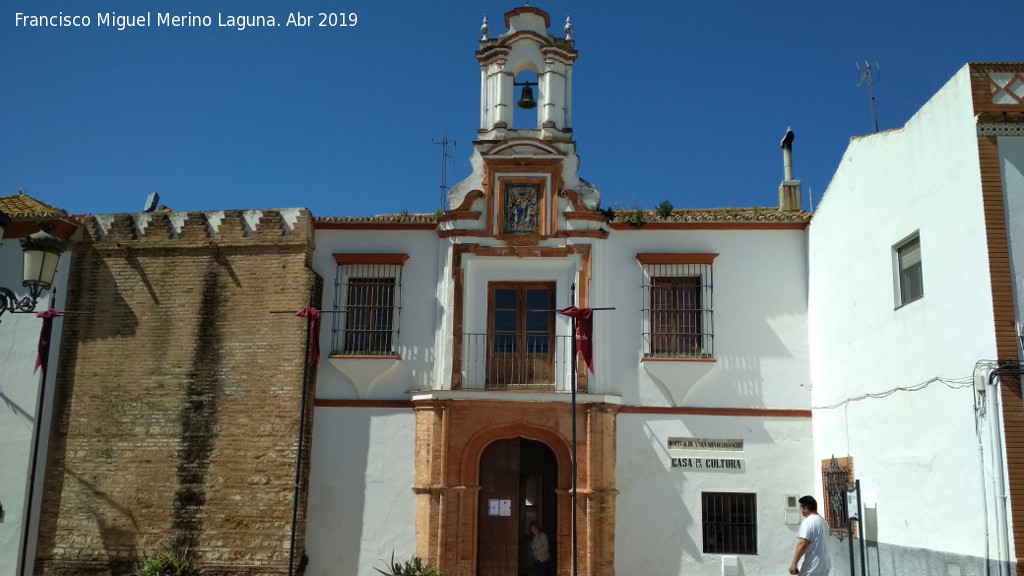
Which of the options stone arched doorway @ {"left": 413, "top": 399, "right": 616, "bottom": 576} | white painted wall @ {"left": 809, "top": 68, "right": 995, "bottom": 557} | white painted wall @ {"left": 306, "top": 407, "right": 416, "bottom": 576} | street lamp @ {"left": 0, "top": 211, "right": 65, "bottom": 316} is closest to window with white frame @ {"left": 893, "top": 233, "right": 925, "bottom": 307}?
white painted wall @ {"left": 809, "top": 68, "right": 995, "bottom": 557}

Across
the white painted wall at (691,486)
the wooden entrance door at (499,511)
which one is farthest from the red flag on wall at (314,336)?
the white painted wall at (691,486)

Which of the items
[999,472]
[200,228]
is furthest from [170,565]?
[999,472]

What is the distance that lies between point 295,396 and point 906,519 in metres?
9.41

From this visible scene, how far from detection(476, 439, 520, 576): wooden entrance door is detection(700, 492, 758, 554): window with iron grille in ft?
10.1

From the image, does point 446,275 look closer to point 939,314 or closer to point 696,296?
point 696,296

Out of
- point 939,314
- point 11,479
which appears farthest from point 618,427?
point 11,479

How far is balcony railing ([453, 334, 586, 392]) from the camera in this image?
15.8 metres

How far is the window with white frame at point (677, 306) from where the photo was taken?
15.9 m

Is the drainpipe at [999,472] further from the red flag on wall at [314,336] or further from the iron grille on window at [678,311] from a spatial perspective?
the red flag on wall at [314,336]

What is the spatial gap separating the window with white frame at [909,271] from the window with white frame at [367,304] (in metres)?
7.92

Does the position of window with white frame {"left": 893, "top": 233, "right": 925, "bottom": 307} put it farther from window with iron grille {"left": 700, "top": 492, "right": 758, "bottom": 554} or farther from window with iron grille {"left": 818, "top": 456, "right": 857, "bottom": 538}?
window with iron grille {"left": 700, "top": 492, "right": 758, "bottom": 554}

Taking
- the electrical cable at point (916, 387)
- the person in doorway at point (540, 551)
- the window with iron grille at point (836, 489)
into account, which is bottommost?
the person in doorway at point (540, 551)

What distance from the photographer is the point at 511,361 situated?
1598cm

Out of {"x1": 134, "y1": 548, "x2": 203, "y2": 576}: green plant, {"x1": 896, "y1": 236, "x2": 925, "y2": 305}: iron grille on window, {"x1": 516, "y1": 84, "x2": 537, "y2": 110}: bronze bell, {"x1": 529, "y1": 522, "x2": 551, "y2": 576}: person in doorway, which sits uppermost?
{"x1": 516, "y1": 84, "x2": 537, "y2": 110}: bronze bell
